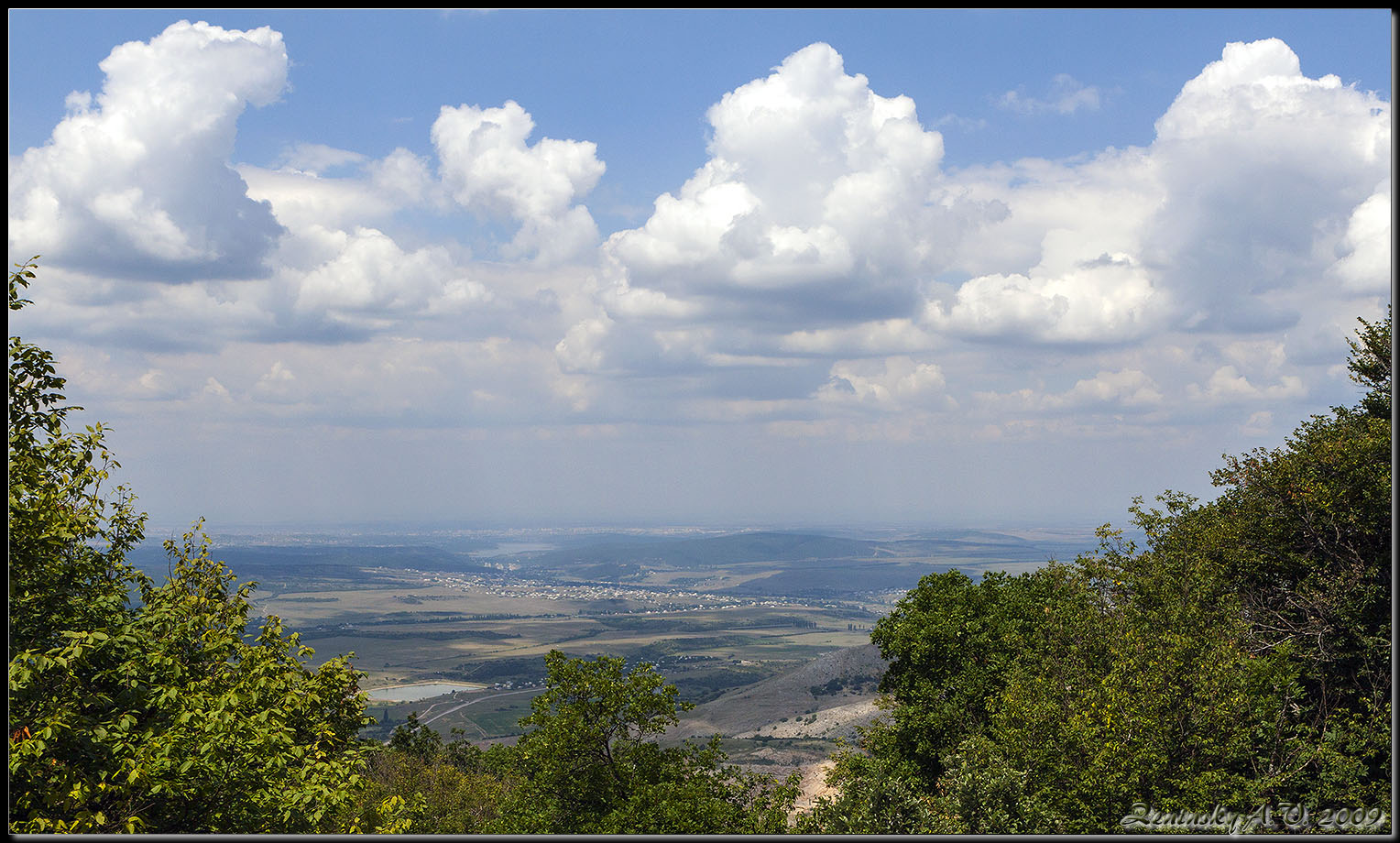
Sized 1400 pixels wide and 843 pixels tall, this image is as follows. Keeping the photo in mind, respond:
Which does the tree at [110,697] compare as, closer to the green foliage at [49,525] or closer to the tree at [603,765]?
the green foliage at [49,525]

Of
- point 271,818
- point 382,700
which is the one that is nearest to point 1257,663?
point 271,818

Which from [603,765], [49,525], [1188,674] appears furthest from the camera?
[603,765]

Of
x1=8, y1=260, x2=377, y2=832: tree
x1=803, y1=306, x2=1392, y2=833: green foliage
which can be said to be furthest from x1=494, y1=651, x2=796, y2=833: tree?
x1=8, y1=260, x2=377, y2=832: tree

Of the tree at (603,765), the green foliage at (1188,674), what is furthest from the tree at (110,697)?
the green foliage at (1188,674)

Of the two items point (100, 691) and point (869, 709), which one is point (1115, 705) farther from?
point (869, 709)

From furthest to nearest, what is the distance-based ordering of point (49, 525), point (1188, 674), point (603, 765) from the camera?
point (603, 765), point (1188, 674), point (49, 525)

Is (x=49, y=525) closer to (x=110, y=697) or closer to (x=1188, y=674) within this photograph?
(x=110, y=697)

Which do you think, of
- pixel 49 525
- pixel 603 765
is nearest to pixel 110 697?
pixel 49 525

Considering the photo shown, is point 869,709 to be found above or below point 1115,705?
below
